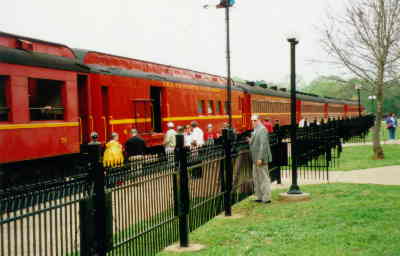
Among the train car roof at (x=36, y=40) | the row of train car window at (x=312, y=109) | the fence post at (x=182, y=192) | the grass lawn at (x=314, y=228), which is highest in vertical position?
the train car roof at (x=36, y=40)

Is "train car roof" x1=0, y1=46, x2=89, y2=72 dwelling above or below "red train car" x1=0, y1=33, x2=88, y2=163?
above

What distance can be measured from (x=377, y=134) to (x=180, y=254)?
15.6 meters

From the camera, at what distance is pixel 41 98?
1309 cm

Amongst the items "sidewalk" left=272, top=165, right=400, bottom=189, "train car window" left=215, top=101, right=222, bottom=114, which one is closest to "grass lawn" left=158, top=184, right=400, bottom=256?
"sidewalk" left=272, top=165, right=400, bottom=189

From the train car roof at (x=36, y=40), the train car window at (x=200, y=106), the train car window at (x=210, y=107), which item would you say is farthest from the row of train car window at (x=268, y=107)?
the train car roof at (x=36, y=40)

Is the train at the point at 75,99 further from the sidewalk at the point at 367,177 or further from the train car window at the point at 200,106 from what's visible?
the sidewalk at the point at 367,177

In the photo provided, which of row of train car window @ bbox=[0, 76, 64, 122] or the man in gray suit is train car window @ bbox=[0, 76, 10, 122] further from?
the man in gray suit

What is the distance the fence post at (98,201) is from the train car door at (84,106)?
982 centimetres

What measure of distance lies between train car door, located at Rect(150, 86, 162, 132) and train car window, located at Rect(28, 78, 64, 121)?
273 inches

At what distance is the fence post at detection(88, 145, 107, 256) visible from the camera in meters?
5.25

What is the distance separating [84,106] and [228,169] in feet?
21.7

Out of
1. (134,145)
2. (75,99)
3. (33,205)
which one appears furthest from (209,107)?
(33,205)

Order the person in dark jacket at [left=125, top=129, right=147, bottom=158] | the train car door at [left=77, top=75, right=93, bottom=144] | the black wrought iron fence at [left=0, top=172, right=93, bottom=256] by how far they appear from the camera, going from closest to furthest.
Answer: the black wrought iron fence at [left=0, top=172, right=93, bottom=256], the train car door at [left=77, top=75, right=93, bottom=144], the person in dark jacket at [left=125, top=129, right=147, bottom=158]

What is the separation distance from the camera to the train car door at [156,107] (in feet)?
66.9
